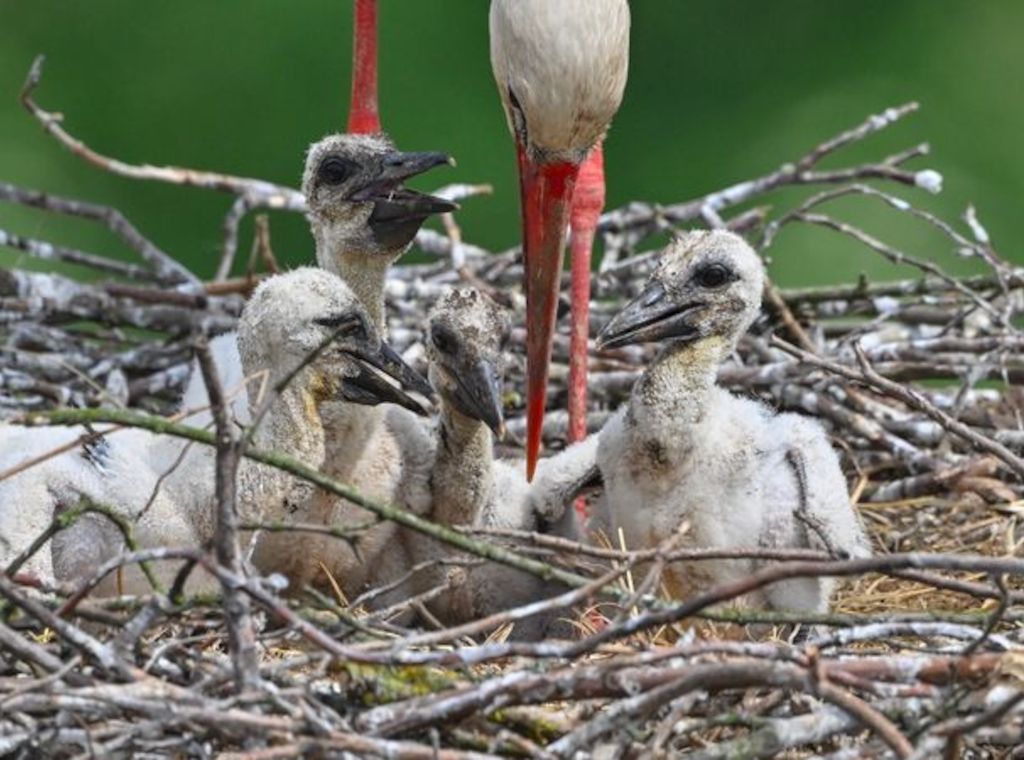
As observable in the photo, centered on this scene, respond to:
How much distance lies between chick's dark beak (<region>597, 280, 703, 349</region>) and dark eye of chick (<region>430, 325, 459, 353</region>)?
0.72 feet

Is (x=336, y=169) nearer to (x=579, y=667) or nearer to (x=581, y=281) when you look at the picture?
(x=581, y=281)

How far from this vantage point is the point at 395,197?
390 centimetres

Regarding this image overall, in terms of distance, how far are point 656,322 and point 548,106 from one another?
1.24 feet

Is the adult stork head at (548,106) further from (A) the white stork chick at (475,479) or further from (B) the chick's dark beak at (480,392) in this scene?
(B) the chick's dark beak at (480,392)

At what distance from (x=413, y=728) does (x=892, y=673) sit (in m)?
0.57

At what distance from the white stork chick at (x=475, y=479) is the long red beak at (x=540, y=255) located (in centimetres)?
6

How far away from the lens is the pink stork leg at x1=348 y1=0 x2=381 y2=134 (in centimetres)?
478

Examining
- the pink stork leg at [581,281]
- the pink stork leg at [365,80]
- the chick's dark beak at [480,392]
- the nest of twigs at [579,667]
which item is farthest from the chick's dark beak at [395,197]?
the pink stork leg at [365,80]

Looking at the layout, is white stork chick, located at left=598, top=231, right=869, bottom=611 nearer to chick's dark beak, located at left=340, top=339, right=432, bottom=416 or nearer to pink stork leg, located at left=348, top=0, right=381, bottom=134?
chick's dark beak, located at left=340, top=339, right=432, bottom=416

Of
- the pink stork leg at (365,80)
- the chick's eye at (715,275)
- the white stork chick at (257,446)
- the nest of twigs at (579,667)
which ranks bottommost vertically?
the nest of twigs at (579,667)

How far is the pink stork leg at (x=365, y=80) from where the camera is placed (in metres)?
4.78

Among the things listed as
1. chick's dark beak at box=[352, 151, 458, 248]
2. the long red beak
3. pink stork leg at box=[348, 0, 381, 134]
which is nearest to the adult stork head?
the long red beak

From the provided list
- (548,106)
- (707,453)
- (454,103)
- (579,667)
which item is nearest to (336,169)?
(548,106)

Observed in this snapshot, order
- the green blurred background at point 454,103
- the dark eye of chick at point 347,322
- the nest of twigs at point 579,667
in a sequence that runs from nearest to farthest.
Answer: the nest of twigs at point 579,667
the dark eye of chick at point 347,322
the green blurred background at point 454,103
